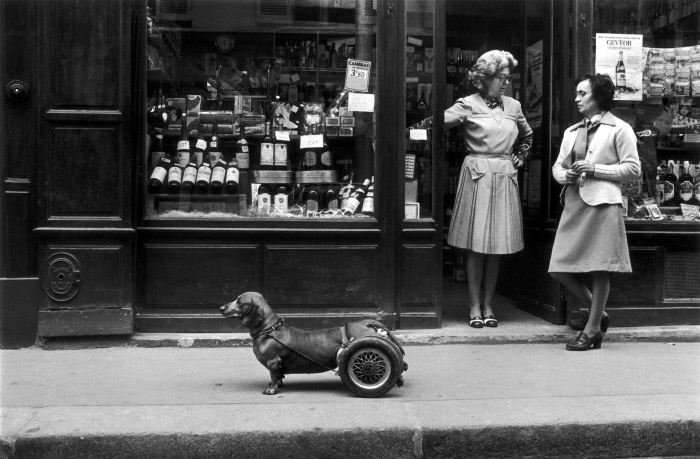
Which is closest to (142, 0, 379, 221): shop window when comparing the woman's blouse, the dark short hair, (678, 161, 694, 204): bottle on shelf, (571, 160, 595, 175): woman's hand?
the woman's blouse

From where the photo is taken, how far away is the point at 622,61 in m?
6.79

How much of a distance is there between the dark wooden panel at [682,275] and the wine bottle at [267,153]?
3.39 meters

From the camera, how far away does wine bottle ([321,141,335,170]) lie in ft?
22.2

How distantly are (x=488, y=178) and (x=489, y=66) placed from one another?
3.07 ft

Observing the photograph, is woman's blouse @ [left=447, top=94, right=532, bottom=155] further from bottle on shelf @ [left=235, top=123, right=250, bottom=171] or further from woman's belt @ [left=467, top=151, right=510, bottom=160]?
bottle on shelf @ [left=235, top=123, right=250, bottom=171]

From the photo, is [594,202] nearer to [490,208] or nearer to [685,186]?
[490,208]

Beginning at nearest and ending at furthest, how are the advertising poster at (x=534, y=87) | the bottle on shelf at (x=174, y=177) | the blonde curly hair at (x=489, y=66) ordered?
the bottle on shelf at (x=174, y=177) < the blonde curly hair at (x=489, y=66) < the advertising poster at (x=534, y=87)

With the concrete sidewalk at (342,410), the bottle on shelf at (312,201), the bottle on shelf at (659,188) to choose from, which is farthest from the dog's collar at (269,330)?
the bottle on shelf at (659,188)

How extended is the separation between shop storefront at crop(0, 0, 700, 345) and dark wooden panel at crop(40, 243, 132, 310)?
0.05ft

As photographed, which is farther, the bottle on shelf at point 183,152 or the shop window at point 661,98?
the shop window at point 661,98

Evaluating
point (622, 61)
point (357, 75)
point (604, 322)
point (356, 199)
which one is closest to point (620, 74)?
point (622, 61)

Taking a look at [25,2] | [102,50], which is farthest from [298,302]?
[25,2]

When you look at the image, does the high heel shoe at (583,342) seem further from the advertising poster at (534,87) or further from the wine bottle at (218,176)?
the wine bottle at (218,176)

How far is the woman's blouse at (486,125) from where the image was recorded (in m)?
6.74
